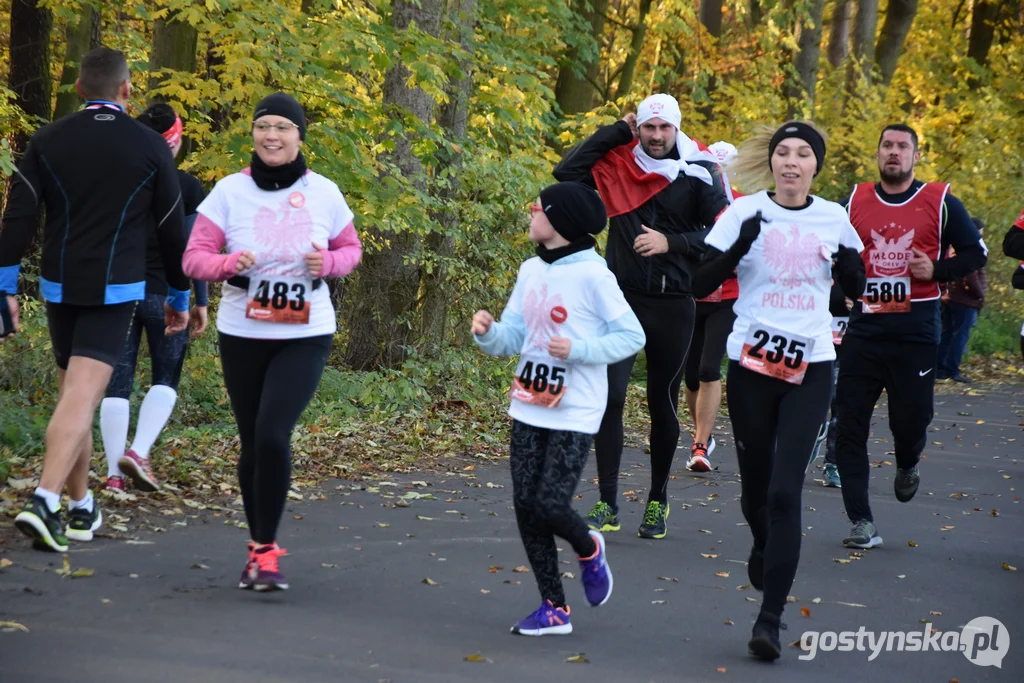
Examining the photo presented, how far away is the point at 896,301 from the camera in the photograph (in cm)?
784

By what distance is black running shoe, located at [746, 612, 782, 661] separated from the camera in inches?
206

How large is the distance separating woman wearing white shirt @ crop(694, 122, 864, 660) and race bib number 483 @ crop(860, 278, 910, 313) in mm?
2074

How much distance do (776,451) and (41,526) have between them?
338 centimetres

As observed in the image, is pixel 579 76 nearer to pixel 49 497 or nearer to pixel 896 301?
pixel 896 301

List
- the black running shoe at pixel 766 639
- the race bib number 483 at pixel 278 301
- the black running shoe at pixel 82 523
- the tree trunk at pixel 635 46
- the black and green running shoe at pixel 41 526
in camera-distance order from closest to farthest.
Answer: the black running shoe at pixel 766 639 < the race bib number 483 at pixel 278 301 < the black and green running shoe at pixel 41 526 < the black running shoe at pixel 82 523 < the tree trunk at pixel 635 46

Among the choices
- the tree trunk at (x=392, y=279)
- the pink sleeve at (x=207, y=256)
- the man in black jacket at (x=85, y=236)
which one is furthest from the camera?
the tree trunk at (x=392, y=279)

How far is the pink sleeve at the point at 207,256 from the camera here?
574cm

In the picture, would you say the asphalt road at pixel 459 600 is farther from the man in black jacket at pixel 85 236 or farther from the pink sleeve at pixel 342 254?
the pink sleeve at pixel 342 254

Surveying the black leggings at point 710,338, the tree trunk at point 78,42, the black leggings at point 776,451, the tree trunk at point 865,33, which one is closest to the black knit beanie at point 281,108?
the black leggings at point 776,451

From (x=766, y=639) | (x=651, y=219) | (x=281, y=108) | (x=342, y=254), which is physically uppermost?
(x=281, y=108)

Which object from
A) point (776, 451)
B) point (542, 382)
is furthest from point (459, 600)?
point (776, 451)

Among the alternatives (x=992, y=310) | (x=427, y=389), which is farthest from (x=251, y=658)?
(x=992, y=310)

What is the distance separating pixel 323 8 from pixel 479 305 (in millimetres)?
3342

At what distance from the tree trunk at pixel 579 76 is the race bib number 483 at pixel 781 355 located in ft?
55.0
